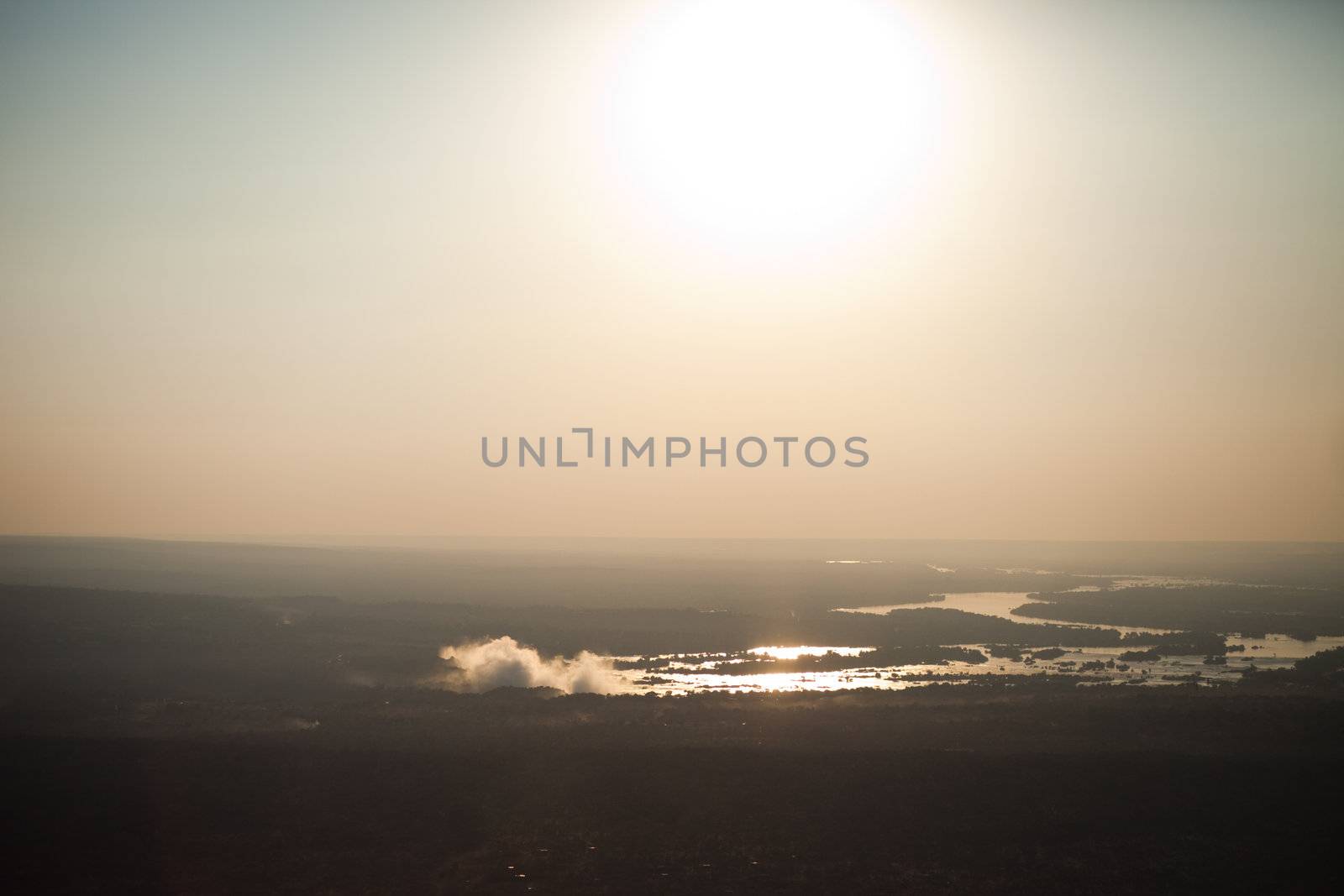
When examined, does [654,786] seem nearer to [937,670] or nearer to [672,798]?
[672,798]

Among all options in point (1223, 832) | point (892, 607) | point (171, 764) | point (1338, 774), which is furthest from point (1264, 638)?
point (171, 764)

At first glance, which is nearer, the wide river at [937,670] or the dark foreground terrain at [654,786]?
the dark foreground terrain at [654,786]

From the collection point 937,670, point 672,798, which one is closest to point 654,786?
point 672,798

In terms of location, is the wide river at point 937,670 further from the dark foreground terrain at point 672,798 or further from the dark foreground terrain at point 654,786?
the dark foreground terrain at point 672,798

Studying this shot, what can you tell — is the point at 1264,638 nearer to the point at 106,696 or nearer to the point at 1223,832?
the point at 1223,832

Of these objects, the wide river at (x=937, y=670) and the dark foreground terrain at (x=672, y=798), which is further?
the wide river at (x=937, y=670)

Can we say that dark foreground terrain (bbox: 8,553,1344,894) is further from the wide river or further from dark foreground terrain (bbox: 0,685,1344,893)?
the wide river

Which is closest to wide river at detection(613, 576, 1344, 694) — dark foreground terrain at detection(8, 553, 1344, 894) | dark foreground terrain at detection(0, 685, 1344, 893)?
dark foreground terrain at detection(8, 553, 1344, 894)

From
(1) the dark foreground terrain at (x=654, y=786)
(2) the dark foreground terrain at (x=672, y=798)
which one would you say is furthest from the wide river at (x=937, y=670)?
(2) the dark foreground terrain at (x=672, y=798)
